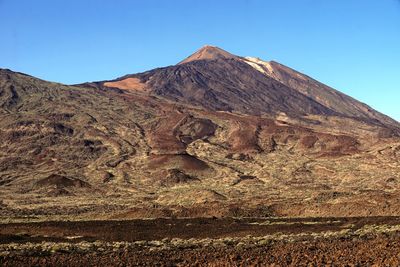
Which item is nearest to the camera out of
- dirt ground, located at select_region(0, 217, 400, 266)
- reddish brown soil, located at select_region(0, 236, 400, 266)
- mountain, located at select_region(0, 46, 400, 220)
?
reddish brown soil, located at select_region(0, 236, 400, 266)

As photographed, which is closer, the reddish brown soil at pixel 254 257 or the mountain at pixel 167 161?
the reddish brown soil at pixel 254 257

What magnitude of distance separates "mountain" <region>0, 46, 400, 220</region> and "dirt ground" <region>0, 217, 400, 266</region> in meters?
14.0

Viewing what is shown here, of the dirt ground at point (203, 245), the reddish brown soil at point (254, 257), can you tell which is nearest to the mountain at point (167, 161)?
the dirt ground at point (203, 245)

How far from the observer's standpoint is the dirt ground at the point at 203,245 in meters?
20.5

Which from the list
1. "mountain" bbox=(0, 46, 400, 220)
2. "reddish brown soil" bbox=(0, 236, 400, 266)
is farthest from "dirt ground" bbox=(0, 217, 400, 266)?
"mountain" bbox=(0, 46, 400, 220)

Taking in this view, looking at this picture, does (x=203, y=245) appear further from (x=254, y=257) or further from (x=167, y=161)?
(x=167, y=161)

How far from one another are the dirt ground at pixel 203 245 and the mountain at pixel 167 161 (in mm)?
13990

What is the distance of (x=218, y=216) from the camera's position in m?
54.8

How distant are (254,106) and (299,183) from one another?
10356 cm

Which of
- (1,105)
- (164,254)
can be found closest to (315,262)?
(164,254)

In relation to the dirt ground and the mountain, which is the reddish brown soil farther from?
the mountain

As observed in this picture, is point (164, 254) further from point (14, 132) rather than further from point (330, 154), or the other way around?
point (14, 132)

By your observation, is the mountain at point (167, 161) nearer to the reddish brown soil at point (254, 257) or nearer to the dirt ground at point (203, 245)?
the dirt ground at point (203, 245)

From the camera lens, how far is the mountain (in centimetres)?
6525
